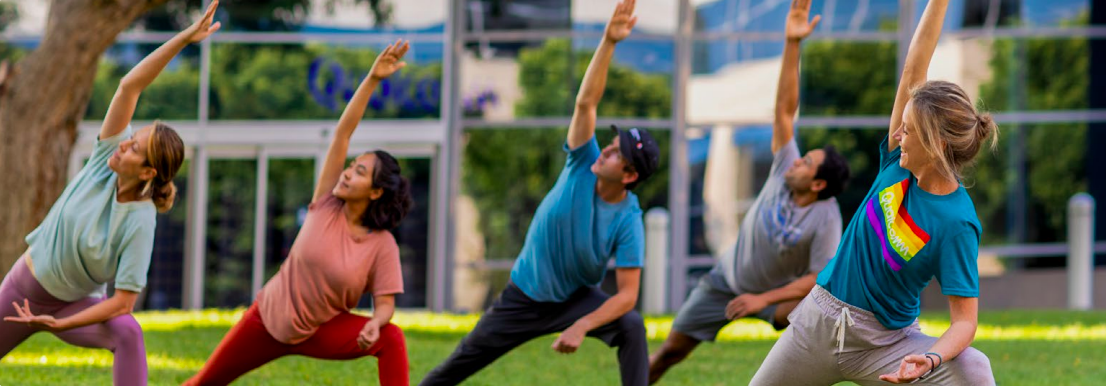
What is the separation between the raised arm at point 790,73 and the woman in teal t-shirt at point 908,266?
1669mm

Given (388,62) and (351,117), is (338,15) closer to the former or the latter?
(388,62)

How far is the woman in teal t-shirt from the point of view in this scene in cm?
423

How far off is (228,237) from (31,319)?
1196 cm

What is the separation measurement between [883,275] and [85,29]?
9.23 meters

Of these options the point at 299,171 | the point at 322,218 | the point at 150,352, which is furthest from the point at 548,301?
the point at 299,171

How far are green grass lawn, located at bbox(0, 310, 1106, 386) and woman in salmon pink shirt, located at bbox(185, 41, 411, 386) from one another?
2305 millimetres

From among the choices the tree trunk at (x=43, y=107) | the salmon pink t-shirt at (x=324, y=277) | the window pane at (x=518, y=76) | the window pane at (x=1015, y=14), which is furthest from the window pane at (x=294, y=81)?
the salmon pink t-shirt at (x=324, y=277)

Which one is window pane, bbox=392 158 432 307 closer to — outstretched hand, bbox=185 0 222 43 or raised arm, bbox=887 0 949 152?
outstretched hand, bbox=185 0 222 43

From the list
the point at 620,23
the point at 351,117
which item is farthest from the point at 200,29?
the point at 620,23

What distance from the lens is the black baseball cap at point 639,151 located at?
20.6 feet

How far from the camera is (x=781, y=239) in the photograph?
23.2ft

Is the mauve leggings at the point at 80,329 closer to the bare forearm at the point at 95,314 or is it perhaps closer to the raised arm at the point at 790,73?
the bare forearm at the point at 95,314

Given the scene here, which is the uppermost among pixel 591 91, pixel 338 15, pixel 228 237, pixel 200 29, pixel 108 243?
pixel 338 15

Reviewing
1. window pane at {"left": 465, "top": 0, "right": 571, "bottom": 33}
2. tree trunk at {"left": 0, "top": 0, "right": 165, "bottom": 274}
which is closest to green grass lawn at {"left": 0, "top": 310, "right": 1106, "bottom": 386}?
tree trunk at {"left": 0, "top": 0, "right": 165, "bottom": 274}
